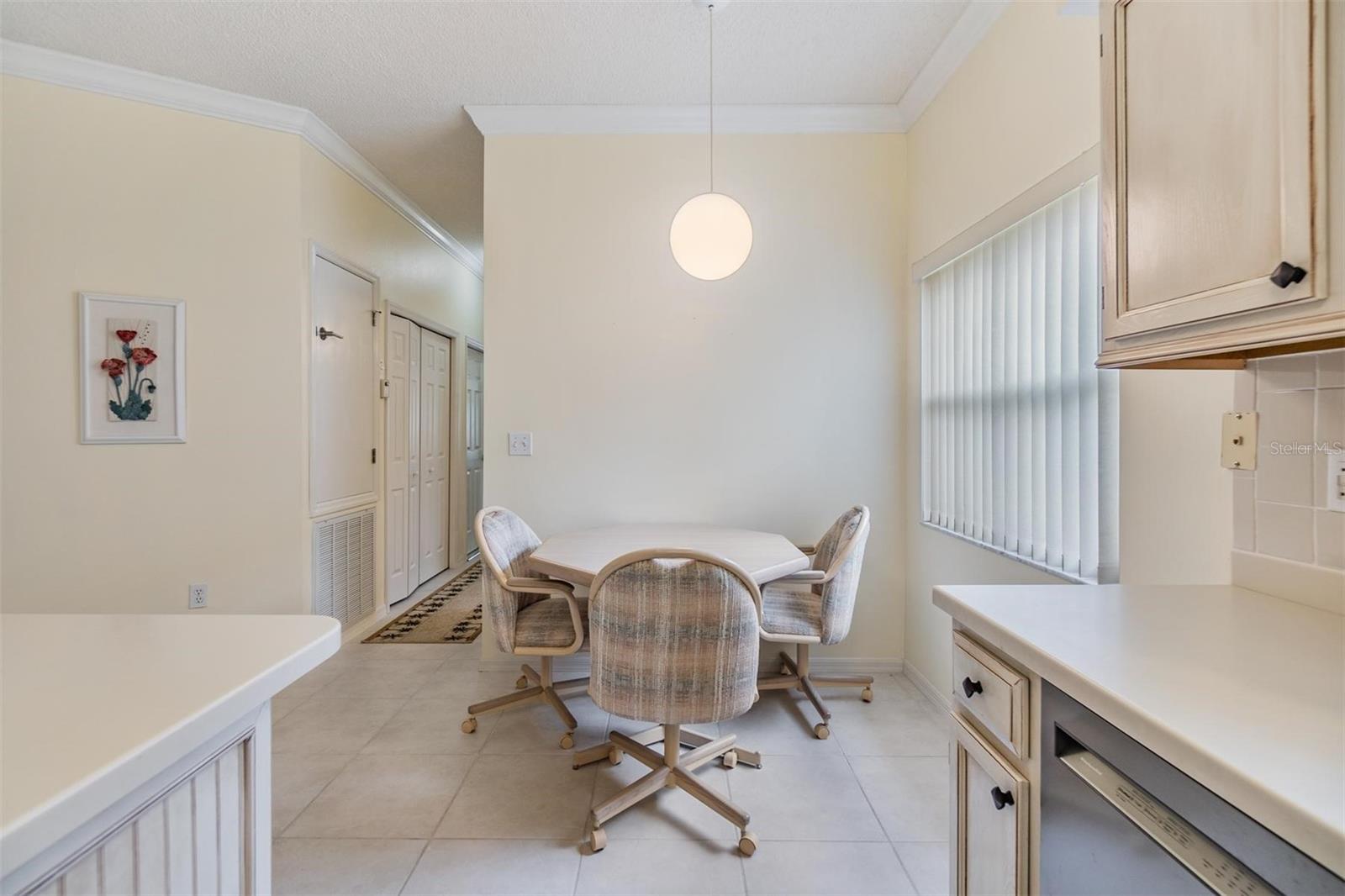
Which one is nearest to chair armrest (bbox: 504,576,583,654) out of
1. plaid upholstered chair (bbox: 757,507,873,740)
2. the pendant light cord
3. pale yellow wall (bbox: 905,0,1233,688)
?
plaid upholstered chair (bbox: 757,507,873,740)

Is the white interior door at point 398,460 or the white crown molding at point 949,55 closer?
the white crown molding at point 949,55

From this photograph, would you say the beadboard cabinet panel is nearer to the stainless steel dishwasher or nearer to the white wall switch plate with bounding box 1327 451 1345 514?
the stainless steel dishwasher

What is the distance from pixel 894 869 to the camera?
1.56 m

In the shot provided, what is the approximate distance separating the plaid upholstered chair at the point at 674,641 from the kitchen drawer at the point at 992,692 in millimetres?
565

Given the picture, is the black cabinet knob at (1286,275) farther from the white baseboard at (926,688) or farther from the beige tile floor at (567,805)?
the white baseboard at (926,688)

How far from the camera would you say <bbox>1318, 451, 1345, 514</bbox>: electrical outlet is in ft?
3.12

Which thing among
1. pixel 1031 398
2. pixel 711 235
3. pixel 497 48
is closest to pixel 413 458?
pixel 497 48

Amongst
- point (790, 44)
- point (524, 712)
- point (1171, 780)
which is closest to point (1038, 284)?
point (790, 44)

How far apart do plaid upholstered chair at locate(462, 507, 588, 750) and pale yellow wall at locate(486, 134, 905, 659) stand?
55 centimetres

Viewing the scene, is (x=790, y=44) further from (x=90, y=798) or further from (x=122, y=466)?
(x=122, y=466)

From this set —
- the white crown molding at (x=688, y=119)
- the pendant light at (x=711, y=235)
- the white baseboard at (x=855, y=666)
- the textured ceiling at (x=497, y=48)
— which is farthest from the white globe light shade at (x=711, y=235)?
the white baseboard at (x=855, y=666)

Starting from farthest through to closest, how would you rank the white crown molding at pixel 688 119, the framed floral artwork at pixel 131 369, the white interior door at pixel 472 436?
the white interior door at pixel 472 436 < the white crown molding at pixel 688 119 < the framed floral artwork at pixel 131 369

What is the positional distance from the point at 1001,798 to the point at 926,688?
1.80 m

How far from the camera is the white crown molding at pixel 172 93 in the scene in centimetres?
252
